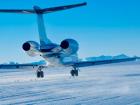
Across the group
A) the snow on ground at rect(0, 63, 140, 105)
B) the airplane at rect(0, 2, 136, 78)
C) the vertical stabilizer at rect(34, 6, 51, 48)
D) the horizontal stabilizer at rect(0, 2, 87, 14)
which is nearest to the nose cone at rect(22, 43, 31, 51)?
the airplane at rect(0, 2, 136, 78)

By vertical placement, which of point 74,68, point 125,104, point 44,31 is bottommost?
point 125,104

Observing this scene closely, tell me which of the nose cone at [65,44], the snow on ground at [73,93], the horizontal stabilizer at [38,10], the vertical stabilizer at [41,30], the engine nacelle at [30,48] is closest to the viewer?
the snow on ground at [73,93]

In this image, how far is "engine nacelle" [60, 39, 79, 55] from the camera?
28891 mm

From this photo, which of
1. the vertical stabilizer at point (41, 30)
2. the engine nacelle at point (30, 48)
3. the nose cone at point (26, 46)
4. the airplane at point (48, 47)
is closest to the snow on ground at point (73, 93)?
the airplane at point (48, 47)

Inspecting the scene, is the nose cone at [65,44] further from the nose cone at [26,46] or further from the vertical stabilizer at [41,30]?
the nose cone at [26,46]

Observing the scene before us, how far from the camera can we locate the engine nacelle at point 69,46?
2889 centimetres

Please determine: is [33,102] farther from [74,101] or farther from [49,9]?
[49,9]

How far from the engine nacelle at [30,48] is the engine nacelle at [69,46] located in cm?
213

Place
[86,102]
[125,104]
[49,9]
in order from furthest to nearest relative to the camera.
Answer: [49,9]
[86,102]
[125,104]

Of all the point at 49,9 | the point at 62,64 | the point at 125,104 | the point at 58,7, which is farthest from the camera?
the point at 62,64

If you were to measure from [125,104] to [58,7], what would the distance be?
1295cm

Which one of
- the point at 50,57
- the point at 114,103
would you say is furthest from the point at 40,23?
the point at 114,103

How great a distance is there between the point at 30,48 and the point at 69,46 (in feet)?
10.3

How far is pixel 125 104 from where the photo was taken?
16078mm
